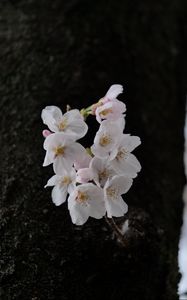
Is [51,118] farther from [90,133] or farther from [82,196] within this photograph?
[90,133]

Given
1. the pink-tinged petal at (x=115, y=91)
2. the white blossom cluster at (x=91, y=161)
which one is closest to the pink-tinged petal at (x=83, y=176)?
the white blossom cluster at (x=91, y=161)

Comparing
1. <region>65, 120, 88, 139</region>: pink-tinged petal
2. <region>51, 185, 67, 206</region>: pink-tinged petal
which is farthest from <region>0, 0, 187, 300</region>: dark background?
<region>65, 120, 88, 139</region>: pink-tinged petal

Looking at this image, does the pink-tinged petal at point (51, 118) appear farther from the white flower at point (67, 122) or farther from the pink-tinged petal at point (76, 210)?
the pink-tinged petal at point (76, 210)

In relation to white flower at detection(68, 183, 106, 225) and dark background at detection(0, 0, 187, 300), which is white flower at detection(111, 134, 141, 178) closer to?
white flower at detection(68, 183, 106, 225)

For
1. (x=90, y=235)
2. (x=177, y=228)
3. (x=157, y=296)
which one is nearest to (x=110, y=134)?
(x=90, y=235)

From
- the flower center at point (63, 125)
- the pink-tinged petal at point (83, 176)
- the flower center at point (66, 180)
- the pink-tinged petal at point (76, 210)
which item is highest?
the flower center at point (63, 125)

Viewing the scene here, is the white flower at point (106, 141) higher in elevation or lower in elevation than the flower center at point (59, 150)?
lower

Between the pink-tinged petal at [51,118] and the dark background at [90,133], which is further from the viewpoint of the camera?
the dark background at [90,133]
